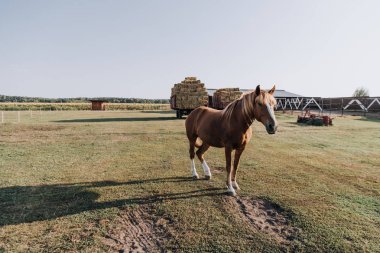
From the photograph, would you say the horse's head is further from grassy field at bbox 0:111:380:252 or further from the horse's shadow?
the horse's shadow

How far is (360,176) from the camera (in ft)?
25.0

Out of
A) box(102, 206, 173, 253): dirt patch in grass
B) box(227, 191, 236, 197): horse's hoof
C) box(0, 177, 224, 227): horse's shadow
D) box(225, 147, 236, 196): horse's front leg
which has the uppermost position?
box(225, 147, 236, 196): horse's front leg

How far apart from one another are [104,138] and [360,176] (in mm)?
12308

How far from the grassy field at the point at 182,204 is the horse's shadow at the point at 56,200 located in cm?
2

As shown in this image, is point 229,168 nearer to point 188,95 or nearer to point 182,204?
point 182,204

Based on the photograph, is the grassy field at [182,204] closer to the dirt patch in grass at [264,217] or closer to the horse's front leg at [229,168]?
the dirt patch in grass at [264,217]

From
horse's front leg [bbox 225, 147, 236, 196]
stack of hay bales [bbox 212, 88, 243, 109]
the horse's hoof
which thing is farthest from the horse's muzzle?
stack of hay bales [bbox 212, 88, 243, 109]

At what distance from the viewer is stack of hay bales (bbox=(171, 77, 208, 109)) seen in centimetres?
2794

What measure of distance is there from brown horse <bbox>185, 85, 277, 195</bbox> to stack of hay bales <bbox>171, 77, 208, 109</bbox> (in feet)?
67.6

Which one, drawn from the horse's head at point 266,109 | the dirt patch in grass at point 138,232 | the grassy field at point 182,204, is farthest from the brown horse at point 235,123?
the dirt patch in grass at point 138,232

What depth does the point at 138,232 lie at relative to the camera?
4527 mm

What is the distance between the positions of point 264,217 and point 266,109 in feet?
7.19

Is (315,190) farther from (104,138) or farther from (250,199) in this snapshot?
(104,138)

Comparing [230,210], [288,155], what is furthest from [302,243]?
[288,155]
